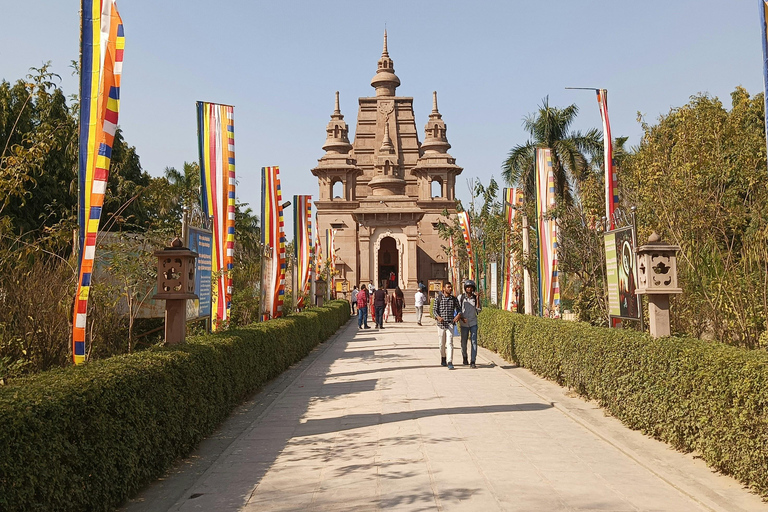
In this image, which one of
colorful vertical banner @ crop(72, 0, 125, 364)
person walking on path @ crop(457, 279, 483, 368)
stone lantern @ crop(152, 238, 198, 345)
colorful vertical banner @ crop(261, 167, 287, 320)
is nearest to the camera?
colorful vertical banner @ crop(72, 0, 125, 364)

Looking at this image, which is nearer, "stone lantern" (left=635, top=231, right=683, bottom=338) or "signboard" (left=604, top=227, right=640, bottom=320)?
"stone lantern" (left=635, top=231, right=683, bottom=338)

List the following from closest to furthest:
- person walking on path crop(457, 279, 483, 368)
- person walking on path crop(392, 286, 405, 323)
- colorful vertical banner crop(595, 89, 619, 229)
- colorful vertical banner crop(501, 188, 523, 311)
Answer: colorful vertical banner crop(595, 89, 619, 229) → person walking on path crop(457, 279, 483, 368) → colorful vertical banner crop(501, 188, 523, 311) → person walking on path crop(392, 286, 405, 323)

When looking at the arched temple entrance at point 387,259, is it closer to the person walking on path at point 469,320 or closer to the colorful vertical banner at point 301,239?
the colorful vertical banner at point 301,239

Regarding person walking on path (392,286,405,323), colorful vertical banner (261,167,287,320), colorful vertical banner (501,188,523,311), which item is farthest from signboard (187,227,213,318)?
person walking on path (392,286,405,323)

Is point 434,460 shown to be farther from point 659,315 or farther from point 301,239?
point 301,239

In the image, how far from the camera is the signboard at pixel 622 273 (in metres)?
9.41

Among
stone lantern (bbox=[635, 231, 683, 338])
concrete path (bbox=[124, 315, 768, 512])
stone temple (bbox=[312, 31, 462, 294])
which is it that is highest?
stone temple (bbox=[312, 31, 462, 294])

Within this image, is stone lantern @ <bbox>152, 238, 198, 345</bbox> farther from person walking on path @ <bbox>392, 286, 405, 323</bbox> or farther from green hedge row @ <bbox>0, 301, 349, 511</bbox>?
person walking on path @ <bbox>392, 286, 405, 323</bbox>

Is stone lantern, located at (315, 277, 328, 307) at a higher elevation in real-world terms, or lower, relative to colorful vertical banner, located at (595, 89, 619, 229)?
lower

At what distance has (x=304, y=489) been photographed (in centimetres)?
592

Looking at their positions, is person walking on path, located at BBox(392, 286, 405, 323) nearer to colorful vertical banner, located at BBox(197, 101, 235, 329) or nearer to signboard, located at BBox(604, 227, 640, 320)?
colorful vertical banner, located at BBox(197, 101, 235, 329)

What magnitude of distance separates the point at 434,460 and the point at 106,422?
307 centimetres

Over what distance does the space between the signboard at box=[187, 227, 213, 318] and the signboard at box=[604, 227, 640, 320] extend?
6.05 m

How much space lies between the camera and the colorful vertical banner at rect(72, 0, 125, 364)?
7004 millimetres
